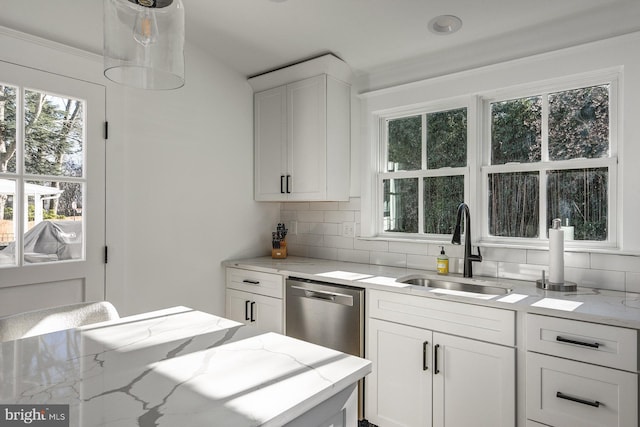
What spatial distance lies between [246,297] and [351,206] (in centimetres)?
111

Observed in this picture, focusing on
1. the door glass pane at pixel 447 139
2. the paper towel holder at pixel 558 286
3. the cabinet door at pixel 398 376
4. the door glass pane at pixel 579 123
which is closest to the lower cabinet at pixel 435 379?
the cabinet door at pixel 398 376

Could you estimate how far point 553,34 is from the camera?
2.34 metres

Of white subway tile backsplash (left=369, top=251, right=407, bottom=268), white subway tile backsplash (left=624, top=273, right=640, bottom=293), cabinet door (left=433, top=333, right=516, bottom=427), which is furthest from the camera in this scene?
white subway tile backsplash (left=369, top=251, right=407, bottom=268)

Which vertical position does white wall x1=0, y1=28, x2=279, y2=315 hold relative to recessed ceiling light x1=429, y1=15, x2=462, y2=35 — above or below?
below

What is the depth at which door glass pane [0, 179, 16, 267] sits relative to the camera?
7.06 ft

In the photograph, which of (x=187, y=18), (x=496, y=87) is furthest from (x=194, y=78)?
(x=496, y=87)

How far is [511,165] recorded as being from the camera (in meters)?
2.56

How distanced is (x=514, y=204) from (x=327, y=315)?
55.4 inches

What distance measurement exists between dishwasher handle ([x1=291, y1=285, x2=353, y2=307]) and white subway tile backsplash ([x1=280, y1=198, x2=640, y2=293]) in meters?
0.68

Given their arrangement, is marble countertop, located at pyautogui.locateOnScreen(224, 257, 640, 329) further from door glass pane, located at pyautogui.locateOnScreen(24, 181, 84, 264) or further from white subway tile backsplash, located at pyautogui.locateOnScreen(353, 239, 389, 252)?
door glass pane, located at pyautogui.locateOnScreen(24, 181, 84, 264)

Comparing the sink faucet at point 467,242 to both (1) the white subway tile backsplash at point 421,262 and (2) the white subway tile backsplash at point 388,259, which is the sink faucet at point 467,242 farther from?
(2) the white subway tile backsplash at point 388,259

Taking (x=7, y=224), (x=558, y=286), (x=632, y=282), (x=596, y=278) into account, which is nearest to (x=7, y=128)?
(x=7, y=224)

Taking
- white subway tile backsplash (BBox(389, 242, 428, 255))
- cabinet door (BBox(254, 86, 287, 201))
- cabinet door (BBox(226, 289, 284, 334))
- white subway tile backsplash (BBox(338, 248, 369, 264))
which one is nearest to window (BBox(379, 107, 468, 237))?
white subway tile backsplash (BBox(389, 242, 428, 255))

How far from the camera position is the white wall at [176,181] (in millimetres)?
2582
